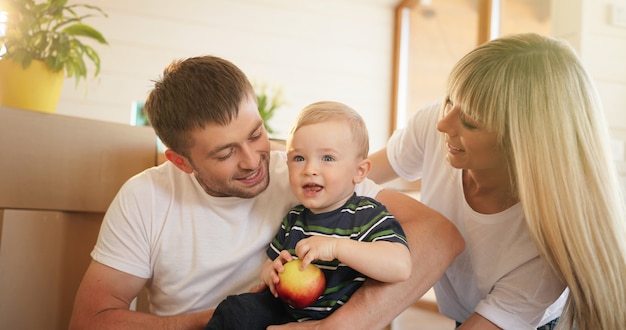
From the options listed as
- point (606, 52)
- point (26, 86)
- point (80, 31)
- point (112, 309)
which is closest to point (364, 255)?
point (112, 309)

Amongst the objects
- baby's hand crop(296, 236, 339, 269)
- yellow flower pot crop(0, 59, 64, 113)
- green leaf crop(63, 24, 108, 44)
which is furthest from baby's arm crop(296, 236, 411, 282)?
green leaf crop(63, 24, 108, 44)

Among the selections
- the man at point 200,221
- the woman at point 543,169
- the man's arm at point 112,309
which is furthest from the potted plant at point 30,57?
the woman at point 543,169

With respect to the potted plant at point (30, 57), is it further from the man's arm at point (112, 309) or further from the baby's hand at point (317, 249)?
the baby's hand at point (317, 249)

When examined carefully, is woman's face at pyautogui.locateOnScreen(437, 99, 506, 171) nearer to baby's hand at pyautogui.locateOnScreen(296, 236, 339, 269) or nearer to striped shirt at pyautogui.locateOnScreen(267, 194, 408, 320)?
striped shirt at pyautogui.locateOnScreen(267, 194, 408, 320)

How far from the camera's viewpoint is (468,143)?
4.35 feet

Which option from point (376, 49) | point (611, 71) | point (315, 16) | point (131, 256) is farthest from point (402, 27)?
point (131, 256)

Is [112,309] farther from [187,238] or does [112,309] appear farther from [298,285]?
[298,285]

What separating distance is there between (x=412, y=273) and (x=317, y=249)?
0.31 meters

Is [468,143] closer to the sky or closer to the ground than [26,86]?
closer to the ground

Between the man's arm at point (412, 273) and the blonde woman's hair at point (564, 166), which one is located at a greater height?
the blonde woman's hair at point (564, 166)

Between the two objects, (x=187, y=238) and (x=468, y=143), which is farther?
(x=187, y=238)

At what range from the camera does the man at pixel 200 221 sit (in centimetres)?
139

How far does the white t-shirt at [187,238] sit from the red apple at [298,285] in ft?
0.93

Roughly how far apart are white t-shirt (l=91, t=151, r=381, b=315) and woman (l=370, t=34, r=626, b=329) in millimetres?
323
